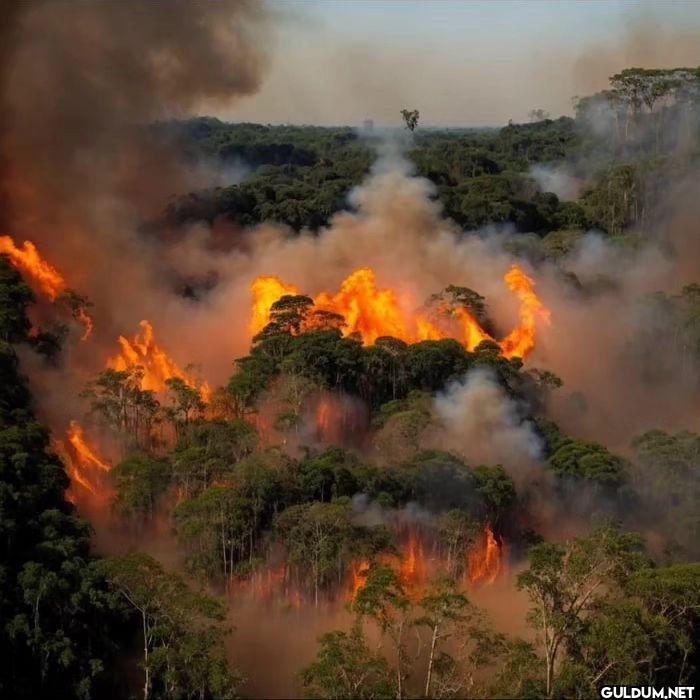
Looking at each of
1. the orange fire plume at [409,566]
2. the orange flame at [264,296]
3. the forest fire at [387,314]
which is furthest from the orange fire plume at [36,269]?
the orange fire plume at [409,566]

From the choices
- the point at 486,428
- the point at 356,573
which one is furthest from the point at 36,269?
the point at 356,573

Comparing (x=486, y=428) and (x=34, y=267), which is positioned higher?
(x=34, y=267)

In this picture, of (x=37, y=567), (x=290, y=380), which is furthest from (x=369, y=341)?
(x=37, y=567)

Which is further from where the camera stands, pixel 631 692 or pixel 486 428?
pixel 486 428

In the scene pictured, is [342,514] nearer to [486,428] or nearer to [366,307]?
[486,428]

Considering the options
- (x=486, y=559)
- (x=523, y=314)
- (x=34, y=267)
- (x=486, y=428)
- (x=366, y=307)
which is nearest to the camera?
(x=486, y=559)

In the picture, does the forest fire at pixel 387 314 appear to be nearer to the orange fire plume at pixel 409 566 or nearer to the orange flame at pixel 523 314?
the orange flame at pixel 523 314

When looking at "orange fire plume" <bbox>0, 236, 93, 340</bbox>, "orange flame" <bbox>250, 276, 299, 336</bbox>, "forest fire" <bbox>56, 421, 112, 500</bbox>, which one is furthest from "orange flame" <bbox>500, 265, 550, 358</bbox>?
"forest fire" <bbox>56, 421, 112, 500</bbox>
